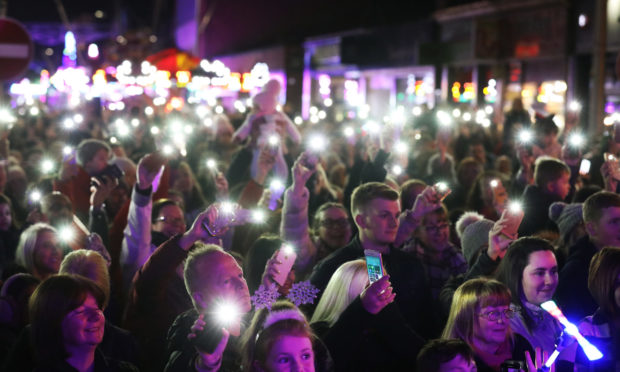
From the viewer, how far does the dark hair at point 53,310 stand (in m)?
3.81

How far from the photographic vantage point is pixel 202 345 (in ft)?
11.4

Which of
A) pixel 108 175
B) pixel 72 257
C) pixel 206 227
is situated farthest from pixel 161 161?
pixel 108 175

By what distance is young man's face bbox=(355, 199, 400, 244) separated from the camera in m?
5.42

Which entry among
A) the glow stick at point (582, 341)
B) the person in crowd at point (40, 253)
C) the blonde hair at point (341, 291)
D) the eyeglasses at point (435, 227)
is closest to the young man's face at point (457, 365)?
the glow stick at point (582, 341)

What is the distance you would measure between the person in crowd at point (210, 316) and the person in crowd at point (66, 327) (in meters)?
0.34

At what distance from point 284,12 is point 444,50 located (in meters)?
15.8

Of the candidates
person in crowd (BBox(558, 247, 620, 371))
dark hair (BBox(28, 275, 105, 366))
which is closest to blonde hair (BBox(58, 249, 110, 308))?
dark hair (BBox(28, 275, 105, 366))

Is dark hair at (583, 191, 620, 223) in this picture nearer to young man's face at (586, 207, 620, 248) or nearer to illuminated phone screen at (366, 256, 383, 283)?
young man's face at (586, 207, 620, 248)

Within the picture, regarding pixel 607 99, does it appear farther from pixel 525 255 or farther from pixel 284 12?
pixel 284 12

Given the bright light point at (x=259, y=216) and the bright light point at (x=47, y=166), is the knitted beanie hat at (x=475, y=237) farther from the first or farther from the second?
the bright light point at (x=47, y=166)

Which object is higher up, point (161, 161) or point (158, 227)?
point (161, 161)

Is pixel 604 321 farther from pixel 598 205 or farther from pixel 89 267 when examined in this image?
pixel 89 267

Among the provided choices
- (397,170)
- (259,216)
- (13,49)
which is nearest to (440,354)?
(259,216)

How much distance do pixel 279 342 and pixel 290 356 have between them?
80 millimetres
